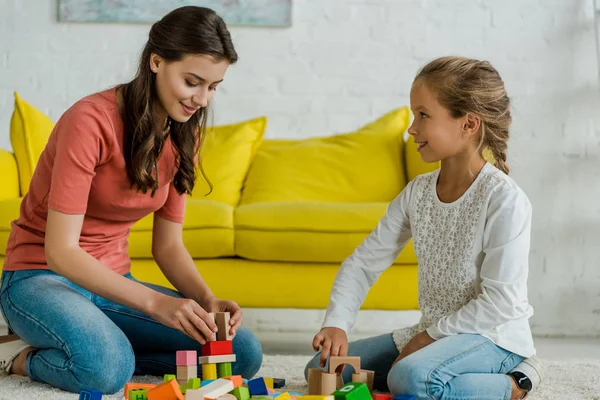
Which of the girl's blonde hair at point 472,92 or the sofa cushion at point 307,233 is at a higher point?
the girl's blonde hair at point 472,92

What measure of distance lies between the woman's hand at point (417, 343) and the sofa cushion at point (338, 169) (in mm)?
1374

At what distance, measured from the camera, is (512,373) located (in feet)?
5.79

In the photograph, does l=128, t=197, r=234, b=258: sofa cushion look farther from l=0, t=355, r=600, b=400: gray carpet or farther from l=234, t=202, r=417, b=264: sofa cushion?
l=0, t=355, r=600, b=400: gray carpet

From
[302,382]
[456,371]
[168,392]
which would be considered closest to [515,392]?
[456,371]

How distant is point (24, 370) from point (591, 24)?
9.32ft

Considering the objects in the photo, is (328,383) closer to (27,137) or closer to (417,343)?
(417,343)

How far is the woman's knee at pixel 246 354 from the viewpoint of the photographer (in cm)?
196

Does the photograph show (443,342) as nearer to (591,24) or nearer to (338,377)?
(338,377)

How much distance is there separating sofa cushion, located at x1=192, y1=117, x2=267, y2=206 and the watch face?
1.64m

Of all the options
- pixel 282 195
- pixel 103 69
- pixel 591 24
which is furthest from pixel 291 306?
pixel 591 24

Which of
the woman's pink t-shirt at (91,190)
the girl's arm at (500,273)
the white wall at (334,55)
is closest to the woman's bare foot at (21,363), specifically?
the woman's pink t-shirt at (91,190)

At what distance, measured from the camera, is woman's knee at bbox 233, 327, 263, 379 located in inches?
77.2

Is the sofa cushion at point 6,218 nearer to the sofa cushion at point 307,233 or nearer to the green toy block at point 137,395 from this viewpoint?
the sofa cushion at point 307,233

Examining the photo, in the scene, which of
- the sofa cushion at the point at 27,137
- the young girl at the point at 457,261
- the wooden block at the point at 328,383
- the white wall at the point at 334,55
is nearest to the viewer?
the wooden block at the point at 328,383
